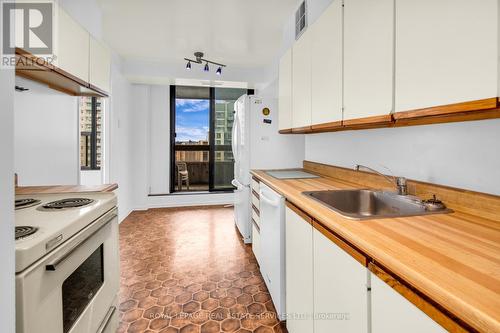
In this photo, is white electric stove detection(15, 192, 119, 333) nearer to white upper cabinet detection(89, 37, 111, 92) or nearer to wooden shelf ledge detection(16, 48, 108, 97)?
wooden shelf ledge detection(16, 48, 108, 97)

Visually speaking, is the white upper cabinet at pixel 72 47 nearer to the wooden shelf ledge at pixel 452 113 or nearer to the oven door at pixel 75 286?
the oven door at pixel 75 286

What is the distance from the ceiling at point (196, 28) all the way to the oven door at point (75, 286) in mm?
2260

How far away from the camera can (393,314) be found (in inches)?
26.0

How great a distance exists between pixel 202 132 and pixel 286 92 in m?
2.94

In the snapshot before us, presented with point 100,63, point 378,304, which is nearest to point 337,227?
point 378,304

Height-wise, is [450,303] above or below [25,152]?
below

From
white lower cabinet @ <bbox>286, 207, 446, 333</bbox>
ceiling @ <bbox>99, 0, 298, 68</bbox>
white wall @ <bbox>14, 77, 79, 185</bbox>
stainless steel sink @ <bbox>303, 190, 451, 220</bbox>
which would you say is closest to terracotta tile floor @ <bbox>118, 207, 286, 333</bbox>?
white lower cabinet @ <bbox>286, 207, 446, 333</bbox>

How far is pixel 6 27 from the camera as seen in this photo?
0.62 metres

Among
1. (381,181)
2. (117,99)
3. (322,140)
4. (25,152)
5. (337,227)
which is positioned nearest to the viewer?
(337,227)

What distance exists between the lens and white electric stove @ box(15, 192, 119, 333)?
2.65 feet

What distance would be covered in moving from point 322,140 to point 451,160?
1.33 meters

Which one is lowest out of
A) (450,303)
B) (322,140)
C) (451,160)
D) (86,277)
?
(86,277)

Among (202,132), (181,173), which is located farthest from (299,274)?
(181,173)

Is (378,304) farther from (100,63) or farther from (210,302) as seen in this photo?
(100,63)
